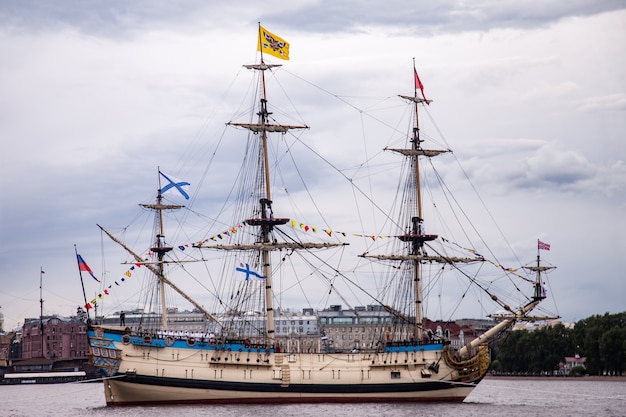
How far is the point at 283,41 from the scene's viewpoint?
8456 centimetres

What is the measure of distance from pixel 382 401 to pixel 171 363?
16.6m

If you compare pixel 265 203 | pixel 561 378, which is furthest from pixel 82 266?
pixel 561 378

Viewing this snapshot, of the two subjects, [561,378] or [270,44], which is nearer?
[270,44]

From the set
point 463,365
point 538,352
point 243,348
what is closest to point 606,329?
point 538,352

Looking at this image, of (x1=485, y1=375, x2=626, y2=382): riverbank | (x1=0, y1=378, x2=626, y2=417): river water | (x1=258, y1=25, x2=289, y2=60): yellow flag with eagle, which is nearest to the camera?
(x1=0, y1=378, x2=626, y2=417): river water

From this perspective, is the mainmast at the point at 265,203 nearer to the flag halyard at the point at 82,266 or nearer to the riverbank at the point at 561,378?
the flag halyard at the point at 82,266

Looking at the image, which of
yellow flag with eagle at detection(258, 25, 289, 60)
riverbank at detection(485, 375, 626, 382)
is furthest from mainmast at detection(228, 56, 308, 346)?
riverbank at detection(485, 375, 626, 382)

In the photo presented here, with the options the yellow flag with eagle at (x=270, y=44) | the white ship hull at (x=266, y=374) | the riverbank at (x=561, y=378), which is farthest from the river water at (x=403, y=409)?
the riverbank at (x=561, y=378)

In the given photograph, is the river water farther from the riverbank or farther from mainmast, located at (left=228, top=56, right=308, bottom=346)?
the riverbank

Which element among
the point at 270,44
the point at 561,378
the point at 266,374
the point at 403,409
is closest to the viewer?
the point at 403,409

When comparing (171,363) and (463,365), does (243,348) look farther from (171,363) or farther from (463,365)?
(463,365)

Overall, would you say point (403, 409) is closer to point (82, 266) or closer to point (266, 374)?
point (266, 374)

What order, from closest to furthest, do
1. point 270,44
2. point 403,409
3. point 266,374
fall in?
1. point 403,409
2. point 266,374
3. point 270,44

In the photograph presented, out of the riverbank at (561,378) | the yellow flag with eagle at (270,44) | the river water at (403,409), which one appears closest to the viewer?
the river water at (403,409)
